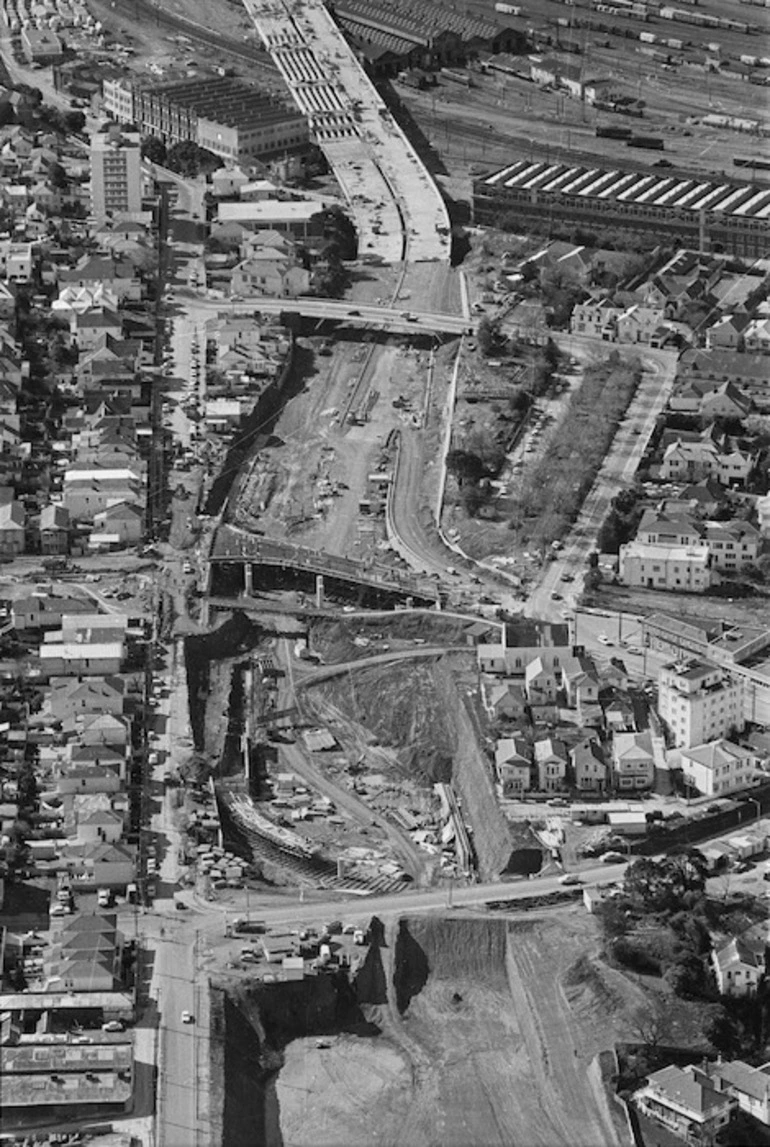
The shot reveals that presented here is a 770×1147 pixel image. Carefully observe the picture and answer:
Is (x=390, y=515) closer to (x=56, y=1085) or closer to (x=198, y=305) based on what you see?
(x=198, y=305)

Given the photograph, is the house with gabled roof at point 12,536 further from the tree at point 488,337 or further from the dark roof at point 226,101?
the dark roof at point 226,101

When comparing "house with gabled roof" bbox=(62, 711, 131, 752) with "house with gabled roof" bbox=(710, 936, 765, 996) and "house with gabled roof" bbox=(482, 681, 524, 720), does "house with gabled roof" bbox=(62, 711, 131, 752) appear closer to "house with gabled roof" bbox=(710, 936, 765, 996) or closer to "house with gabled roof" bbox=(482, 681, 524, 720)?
"house with gabled roof" bbox=(482, 681, 524, 720)

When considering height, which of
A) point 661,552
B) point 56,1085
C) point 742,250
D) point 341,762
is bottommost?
point 56,1085

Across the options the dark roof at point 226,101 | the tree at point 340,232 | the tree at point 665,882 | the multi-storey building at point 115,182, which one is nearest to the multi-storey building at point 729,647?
A: the tree at point 665,882

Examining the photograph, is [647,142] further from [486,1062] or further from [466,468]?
[486,1062]

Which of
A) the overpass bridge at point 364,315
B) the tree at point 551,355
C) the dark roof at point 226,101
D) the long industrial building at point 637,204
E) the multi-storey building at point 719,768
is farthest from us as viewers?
the dark roof at point 226,101

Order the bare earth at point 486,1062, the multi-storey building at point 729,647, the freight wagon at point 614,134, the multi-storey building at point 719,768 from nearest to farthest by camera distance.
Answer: the bare earth at point 486,1062, the multi-storey building at point 719,768, the multi-storey building at point 729,647, the freight wagon at point 614,134

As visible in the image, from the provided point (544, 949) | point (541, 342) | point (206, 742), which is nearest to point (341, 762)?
point (206, 742)
